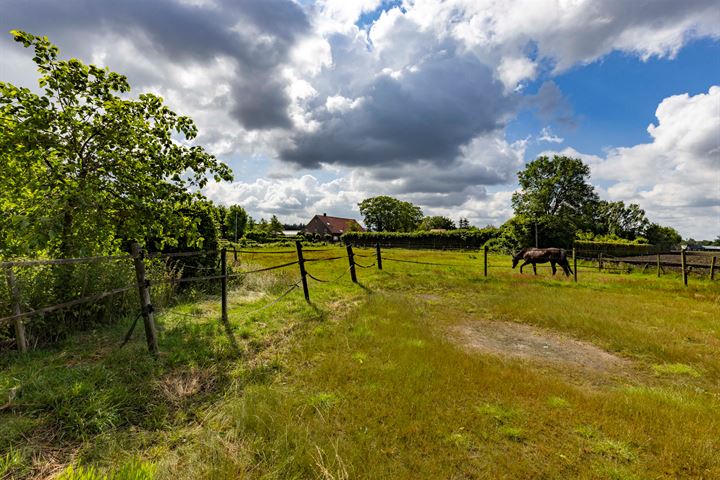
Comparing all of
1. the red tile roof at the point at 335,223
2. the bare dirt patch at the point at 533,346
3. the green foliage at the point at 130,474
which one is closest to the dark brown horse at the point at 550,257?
the bare dirt patch at the point at 533,346

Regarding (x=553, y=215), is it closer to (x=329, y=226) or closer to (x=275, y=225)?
(x=329, y=226)

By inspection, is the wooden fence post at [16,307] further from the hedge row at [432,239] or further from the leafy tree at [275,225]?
the leafy tree at [275,225]

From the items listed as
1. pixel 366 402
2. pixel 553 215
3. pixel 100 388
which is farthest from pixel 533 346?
pixel 553 215

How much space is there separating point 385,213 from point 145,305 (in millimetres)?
73753

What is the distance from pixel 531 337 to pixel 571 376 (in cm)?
194

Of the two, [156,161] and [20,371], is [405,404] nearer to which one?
[20,371]

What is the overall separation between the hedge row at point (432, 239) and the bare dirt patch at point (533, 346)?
32.0 m

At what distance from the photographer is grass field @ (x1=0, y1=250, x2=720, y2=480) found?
283 centimetres

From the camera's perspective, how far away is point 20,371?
13.1ft

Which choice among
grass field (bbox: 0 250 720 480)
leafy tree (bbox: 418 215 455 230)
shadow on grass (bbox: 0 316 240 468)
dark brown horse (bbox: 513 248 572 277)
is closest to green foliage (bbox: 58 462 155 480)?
grass field (bbox: 0 250 720 480)

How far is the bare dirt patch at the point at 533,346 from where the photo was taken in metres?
5.43

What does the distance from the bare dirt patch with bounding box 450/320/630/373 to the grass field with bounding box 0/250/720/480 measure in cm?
5

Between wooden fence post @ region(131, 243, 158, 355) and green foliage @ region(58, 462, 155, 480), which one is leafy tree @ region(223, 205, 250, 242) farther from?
green foliage @ region(58, 462, 155, 480)

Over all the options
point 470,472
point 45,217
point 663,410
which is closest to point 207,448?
point 470,472
